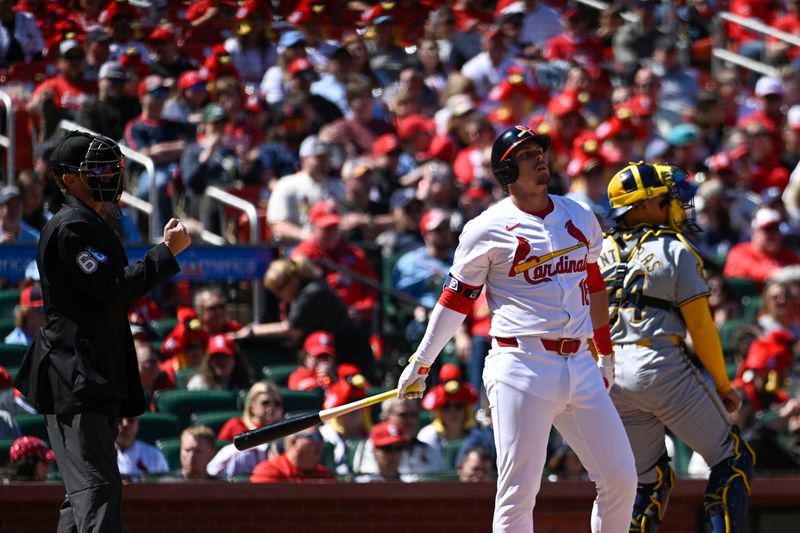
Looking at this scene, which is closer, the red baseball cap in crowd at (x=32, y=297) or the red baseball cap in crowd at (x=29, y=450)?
the red baseball cap in crowd at (x=29, y=450)

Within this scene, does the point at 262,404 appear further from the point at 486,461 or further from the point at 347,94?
the point at 347,94

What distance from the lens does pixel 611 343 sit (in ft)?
20.4

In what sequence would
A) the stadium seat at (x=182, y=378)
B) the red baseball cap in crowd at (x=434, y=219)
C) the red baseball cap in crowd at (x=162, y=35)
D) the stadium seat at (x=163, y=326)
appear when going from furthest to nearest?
1. the red baseball cap in crowd at (x=162, y=35)
2. the red baseball cap in crowd at (x=434, y=219)
3. the stadium seat at (x=163, y=326)
4. the stadium seat at (x=182, y=378)

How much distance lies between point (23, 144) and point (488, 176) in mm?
3527

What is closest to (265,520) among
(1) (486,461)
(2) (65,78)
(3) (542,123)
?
(1) (486,461)

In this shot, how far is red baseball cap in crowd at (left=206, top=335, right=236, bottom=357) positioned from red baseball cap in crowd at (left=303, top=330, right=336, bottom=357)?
520 millimetres

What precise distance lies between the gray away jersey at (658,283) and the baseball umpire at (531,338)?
2.40 feet

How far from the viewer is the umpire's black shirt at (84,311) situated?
523 centimetres

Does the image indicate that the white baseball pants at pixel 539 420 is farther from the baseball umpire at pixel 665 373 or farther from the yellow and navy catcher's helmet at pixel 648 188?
the yellow and navy catcher's helmet at pixel 648 188

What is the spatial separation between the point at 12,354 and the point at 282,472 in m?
2.02

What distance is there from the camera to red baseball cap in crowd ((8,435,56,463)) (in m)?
7.44

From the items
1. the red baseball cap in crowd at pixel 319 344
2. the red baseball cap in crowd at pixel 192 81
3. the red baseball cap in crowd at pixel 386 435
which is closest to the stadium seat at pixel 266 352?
Answer: the red baseball cap in crowd at pixel 319 344

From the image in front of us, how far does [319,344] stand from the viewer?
9.28m

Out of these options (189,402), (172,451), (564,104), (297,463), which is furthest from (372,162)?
(297,463)
